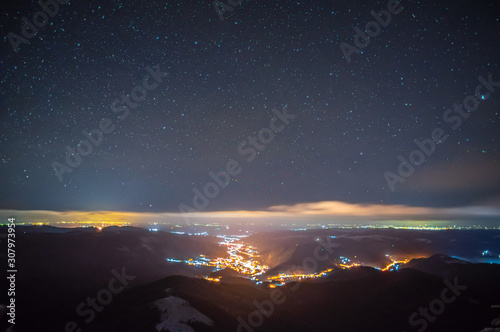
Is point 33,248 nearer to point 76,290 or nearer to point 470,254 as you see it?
point 76,290

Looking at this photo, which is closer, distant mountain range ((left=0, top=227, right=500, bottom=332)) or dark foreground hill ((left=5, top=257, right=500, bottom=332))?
dark foreground hill ((left=5, top=257, right=500, bottom=332))

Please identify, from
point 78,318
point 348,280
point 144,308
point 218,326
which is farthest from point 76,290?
point 348,280

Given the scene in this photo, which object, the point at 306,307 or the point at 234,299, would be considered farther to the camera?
the point at 306,307

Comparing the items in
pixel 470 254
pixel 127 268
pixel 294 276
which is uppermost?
pixel 127 268

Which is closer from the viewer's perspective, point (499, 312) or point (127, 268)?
point (499, 312)

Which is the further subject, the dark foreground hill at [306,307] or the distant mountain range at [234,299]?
the distant mountain range at [234,299]

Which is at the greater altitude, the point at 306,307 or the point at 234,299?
the point at 234,299

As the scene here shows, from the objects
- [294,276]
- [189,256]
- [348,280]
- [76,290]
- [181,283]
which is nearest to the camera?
[181,283]

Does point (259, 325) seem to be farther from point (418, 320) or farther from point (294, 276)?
point (294, 276)

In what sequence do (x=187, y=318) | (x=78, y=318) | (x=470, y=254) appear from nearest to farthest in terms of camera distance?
(x=187, y=318), (x=78, y=318), (x=470, y=254)

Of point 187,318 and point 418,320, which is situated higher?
point 187,318

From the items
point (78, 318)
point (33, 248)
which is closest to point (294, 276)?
point (78, 318)
